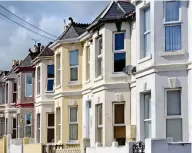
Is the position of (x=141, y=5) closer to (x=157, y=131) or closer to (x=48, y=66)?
(x=157, y=131)

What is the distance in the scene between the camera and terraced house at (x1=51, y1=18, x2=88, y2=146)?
30516 mm

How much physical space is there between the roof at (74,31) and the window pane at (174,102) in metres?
12.5

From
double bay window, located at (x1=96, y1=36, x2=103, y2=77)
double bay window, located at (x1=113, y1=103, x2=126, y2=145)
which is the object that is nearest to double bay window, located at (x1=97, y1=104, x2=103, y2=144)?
double bay window, located at (x1=113, y1=103, x2=126, y2=145)

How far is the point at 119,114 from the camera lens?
24875mm

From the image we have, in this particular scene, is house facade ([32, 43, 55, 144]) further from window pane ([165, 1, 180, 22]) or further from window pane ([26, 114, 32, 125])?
window pane ([165, 1, 180, 22])

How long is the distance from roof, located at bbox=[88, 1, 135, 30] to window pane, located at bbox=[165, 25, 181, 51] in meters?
5.79

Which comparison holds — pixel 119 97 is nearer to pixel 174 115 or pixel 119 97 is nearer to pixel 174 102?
pixel 174 102

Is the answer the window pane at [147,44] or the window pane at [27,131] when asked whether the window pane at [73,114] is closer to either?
the window pane at [27,131]

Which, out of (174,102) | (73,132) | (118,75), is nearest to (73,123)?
(73,132)

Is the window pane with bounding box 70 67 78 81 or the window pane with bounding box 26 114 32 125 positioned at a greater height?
the window pane with bounding box 70 67 78 81

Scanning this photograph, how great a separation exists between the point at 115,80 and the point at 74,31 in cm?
714

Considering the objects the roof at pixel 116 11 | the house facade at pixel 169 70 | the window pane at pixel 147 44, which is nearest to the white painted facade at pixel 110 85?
the roof at pixel 116 11

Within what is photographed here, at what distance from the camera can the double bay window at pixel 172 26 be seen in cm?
1886

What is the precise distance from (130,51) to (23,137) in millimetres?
17696
